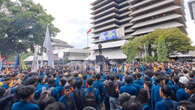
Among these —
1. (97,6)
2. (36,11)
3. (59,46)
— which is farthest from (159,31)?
(59,46)

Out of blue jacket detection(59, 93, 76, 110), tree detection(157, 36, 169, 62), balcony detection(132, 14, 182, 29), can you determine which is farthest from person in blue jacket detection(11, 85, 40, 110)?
balcony detection(132, 14, 182, 29)

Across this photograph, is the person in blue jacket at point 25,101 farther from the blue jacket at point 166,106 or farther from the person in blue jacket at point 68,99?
the blue jacket at point 166,106

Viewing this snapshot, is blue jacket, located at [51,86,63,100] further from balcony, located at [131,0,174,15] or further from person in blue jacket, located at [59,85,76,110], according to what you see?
balcony, located at [131,0,174,15]

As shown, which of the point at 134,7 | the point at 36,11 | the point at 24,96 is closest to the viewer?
the point at 24,96

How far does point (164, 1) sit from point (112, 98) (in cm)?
4058

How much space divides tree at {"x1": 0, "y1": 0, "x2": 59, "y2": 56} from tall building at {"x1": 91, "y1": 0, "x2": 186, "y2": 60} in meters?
27.4

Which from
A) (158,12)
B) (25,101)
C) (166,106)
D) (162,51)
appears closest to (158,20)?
(158,12)

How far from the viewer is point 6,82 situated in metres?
4.61

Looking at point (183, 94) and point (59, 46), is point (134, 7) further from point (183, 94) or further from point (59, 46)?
point (183, 94)

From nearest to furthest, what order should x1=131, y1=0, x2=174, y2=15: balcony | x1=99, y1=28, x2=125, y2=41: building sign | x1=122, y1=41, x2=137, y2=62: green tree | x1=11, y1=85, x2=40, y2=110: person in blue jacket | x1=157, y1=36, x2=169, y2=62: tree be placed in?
x1=11, y1=85, x2=40, y2=110: person in blue jacket, x1=157, y1=36, x2=169, y2=62: tree, x1=122, y1=41, x2=137, y2=62: green tree, x1=131, y1=0, x2=174, y2=15: balcony, x1=99, y1=28, x2=125, y2=41: building sign

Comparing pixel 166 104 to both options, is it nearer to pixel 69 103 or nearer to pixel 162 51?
pixel 69 103

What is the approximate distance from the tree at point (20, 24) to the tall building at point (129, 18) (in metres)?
27.4

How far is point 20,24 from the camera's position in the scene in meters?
17.4

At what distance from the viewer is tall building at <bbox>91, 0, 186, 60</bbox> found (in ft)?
115
